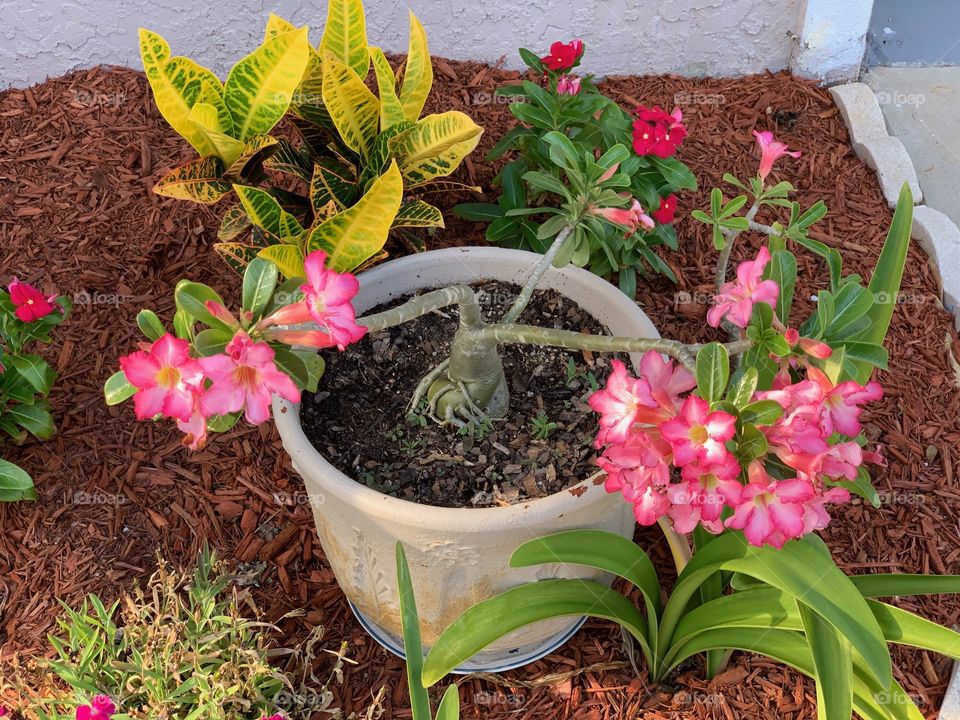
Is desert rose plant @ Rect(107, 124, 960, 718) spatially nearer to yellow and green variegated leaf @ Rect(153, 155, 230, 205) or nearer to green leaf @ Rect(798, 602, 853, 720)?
green leaf @ Rect(798, 602, 853, 720)

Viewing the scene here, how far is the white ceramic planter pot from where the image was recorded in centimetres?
144

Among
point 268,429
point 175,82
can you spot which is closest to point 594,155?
point 175,82

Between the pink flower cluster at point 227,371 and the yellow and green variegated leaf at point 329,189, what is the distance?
2.84 feet

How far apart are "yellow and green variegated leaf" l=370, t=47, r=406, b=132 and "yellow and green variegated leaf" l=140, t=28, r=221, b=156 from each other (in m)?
0.35

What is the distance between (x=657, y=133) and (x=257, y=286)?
125cm

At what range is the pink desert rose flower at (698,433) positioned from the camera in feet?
3.33

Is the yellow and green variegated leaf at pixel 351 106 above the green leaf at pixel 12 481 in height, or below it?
above

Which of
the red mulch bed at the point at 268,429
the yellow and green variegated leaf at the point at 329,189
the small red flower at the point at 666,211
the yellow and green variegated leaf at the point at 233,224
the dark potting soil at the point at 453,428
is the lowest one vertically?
the red mulch bed at the point at 268,429

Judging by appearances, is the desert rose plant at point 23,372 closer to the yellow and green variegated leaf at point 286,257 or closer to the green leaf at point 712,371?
the yellow and green variegated leaf at point 286,257

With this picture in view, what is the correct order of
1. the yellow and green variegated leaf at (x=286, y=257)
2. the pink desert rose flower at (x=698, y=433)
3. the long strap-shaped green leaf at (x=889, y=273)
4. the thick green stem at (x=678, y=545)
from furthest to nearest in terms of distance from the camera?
the thick green stem at (x=678, y=545), the yellow and green variegated leaf at (x=286, y=257), the long strap-shaped green leaf at (x=889, y=273), the pink desert rose flower at (x=698, y=433)

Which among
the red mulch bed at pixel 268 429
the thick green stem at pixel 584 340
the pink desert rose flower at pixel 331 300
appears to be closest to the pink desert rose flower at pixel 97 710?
the red mulch bed at pixel 268 429

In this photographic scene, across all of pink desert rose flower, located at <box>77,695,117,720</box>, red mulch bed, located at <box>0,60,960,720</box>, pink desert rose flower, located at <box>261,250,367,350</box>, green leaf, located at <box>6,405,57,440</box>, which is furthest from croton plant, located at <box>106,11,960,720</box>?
green leaf, located at <box>6,405,57,440</box>

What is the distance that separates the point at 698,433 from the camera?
1.05 meters

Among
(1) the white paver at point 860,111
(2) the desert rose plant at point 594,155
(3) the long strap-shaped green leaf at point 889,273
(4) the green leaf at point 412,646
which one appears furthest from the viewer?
(1) the white paver at point 860,111
